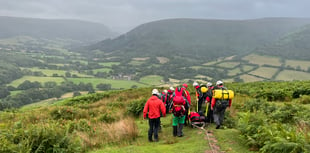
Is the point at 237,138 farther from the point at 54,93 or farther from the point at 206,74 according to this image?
the point at 206,74

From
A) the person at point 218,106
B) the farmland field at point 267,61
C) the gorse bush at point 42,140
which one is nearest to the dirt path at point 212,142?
the person at point 218,106

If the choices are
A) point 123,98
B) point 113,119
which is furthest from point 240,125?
point 123,98

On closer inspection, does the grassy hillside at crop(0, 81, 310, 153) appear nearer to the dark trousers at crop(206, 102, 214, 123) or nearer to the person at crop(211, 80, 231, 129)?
the person at crop(211, 80, 231, 129)

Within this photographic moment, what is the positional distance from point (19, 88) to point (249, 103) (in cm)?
8215

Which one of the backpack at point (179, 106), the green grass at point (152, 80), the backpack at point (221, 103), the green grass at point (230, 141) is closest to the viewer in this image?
the green grass at point (230, 141)

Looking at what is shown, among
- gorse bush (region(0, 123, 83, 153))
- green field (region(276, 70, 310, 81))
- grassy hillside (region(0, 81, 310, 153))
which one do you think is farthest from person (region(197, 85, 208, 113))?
green field (region(276, 70, 310, 81))

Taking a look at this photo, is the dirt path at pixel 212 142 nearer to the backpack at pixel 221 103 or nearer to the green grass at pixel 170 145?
the green grass at pixel 170 145

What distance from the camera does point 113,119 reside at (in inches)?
541

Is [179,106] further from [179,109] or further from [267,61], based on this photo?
[267,61]

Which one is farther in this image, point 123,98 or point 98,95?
point 98,95

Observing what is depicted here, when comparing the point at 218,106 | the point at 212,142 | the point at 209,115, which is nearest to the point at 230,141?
the point at 212,142

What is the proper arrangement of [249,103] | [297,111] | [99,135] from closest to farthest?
[297,111] < [99,135] < [249,103]

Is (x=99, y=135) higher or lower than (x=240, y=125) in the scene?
lower

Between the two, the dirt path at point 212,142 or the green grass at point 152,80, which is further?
the green grass at point 152,80
